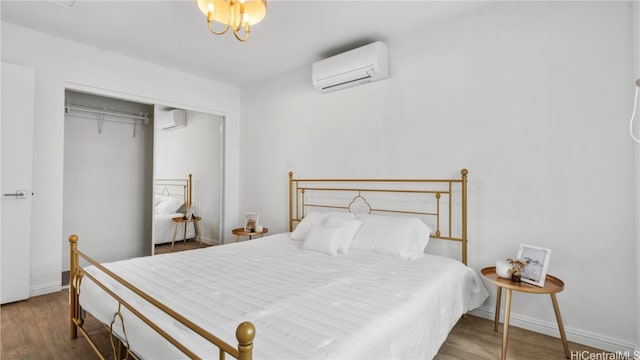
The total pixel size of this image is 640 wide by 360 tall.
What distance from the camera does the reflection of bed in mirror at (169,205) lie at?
12.8 ft

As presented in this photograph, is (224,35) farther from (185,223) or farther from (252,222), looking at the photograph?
(185,223)

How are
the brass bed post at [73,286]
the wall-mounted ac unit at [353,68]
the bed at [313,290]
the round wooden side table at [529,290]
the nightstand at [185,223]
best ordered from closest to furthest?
the bed at [313,290]
the round wooden side table at [529,290]
the brass bed post at [73,286]
the wall-mounted ac unit at [353,68]
the nightstand at [185,223]

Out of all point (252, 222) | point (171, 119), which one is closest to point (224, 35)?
point (171, 119)

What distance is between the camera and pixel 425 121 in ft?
9.11

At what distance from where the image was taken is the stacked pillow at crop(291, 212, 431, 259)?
248 cm

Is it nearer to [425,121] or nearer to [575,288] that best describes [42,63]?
[425,121]

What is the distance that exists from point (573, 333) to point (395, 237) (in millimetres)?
1313

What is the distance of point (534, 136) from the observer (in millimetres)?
2262

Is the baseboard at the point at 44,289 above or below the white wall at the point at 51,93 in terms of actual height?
below

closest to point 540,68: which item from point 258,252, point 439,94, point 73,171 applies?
point 439,94

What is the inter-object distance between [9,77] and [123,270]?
2.13 m

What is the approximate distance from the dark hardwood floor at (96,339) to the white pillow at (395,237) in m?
0.65

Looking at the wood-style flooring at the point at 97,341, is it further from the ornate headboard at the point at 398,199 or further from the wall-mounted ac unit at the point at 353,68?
the wall-mounted ac unit at the point at 353,68

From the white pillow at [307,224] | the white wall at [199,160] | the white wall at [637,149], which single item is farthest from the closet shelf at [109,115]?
the white wall at [637,149]
